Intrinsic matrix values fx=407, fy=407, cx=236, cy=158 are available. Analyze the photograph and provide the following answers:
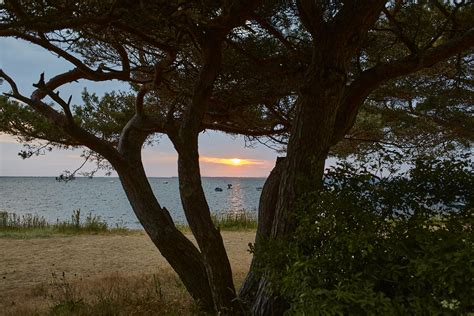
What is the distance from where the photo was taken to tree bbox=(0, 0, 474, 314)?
3.03 metres

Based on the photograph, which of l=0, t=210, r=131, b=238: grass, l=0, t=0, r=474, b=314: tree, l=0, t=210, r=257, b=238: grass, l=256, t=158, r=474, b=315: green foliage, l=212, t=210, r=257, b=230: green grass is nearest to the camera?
l=256, t=158, r=474, b=315: green foliage

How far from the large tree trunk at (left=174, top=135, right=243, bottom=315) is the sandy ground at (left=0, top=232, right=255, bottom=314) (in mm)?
2319

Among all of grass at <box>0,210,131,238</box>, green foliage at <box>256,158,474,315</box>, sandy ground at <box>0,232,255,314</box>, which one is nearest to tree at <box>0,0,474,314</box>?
green foliage at <box>256,158,474,315</box>

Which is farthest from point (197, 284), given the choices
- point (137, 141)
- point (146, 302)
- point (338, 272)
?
point (338, 272)

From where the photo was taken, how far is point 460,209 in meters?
2.53

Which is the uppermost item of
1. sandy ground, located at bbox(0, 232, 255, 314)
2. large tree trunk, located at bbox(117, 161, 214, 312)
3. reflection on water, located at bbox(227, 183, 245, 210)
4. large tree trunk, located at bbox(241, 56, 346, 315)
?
large tree trunk, located at bbox(241, 56, 346, 315)

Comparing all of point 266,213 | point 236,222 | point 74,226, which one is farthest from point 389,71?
point 74,226

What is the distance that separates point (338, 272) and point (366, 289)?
26cm

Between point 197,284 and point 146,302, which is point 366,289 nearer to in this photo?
point 197,284

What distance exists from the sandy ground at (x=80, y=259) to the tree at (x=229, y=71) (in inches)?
92.4

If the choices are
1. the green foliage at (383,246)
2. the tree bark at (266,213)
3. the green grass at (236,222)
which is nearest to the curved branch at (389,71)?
the tree bark at (266,213)

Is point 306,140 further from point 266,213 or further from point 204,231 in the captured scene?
point 204,231

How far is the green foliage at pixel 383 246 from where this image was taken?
6.59ft

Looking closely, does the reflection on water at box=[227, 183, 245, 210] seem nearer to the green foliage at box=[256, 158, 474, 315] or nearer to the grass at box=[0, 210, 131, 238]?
the grass at box=[0, 210, 131, 238]
